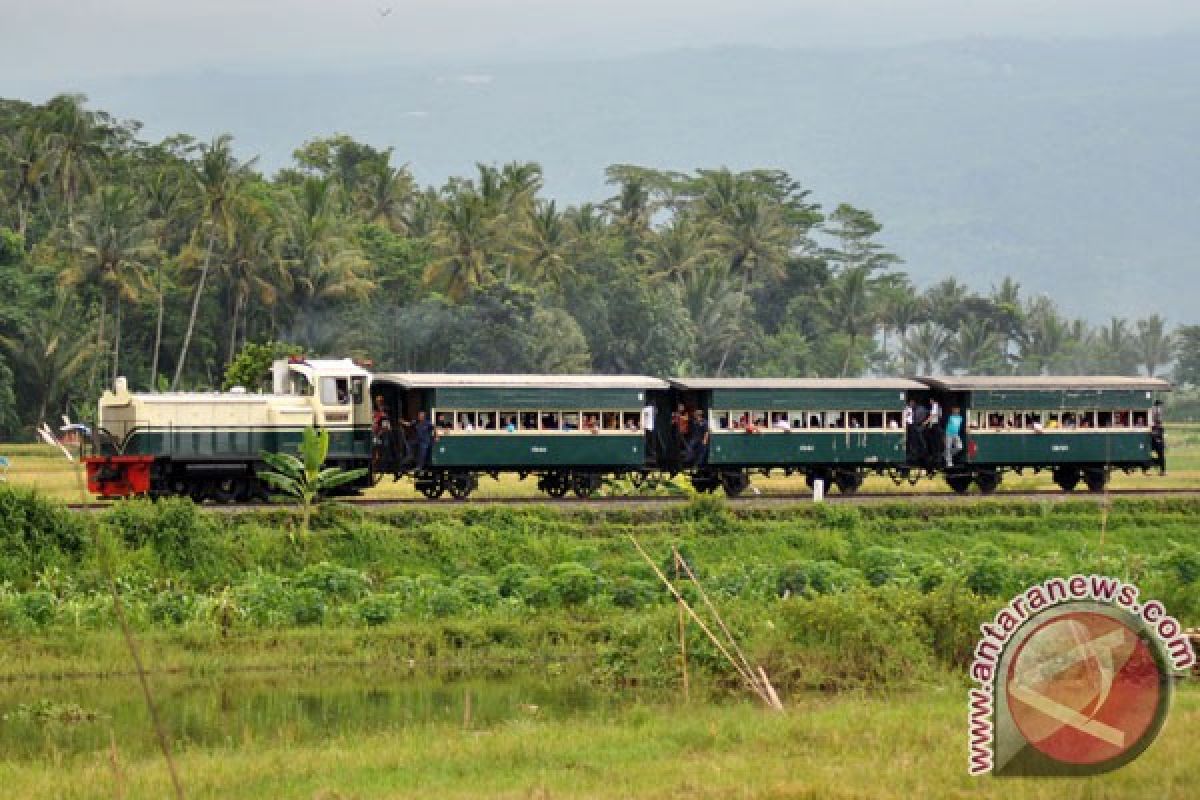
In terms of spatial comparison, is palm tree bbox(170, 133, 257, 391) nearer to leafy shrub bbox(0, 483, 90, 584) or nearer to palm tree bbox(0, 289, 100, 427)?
palm tree bbox(0, 289, 100, 427)

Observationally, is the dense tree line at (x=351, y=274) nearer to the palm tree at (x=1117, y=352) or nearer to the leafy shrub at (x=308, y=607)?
the palm tree at (x=1117, y=352)

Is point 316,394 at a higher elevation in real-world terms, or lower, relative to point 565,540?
higher

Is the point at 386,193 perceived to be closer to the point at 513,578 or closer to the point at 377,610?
the point at 513,578

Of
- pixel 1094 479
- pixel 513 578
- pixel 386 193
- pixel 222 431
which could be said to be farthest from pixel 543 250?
pixel 513 578

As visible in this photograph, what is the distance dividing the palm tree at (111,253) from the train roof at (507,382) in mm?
35168

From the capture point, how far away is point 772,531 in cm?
3478

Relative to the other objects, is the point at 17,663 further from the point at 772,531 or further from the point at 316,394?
the point at 772,531

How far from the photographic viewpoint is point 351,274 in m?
→ 74.3

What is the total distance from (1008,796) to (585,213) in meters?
82.5

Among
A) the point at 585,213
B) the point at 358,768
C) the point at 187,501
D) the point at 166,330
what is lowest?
the point at 358,768

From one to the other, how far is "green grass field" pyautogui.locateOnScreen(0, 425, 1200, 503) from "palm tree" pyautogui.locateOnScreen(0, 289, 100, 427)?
23.3 ft

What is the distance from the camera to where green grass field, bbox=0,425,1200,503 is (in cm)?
4131

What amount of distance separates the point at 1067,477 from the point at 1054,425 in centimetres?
241

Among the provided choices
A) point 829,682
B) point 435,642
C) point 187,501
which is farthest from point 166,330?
point 829,682
